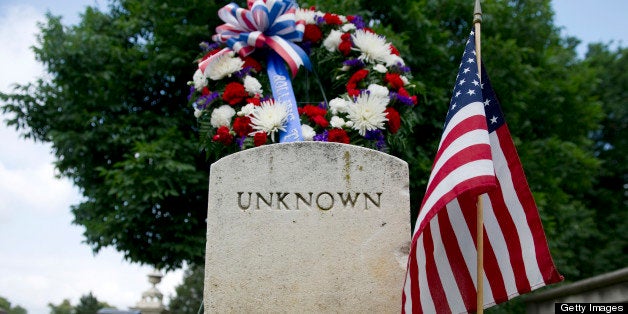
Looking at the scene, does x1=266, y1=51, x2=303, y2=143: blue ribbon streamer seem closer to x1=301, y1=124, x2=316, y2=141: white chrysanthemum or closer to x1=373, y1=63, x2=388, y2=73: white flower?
x1=301, y1=124, x2=316, y2=141: white chrysanthemum

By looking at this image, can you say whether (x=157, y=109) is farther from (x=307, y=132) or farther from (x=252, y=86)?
(x=307, y=132)

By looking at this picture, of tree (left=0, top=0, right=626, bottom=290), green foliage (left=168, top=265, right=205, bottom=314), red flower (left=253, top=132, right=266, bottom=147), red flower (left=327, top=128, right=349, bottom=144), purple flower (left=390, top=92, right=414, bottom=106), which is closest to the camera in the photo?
red flower (left=253, top=132, right=266, bottom=147)

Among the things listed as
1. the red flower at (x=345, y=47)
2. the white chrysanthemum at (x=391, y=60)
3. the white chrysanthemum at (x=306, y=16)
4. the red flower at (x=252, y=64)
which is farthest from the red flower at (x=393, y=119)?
the white chrysanthemum at (x=306, y=16)

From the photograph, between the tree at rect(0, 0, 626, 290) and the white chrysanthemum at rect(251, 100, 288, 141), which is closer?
the white chrysanthemum at rect(251, 100, 288, 141)

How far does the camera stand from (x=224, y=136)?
566 cm

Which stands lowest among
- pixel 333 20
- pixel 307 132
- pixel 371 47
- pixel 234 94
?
pixel 307 132

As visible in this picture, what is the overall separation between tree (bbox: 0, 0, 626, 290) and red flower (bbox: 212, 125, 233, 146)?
4.01 m

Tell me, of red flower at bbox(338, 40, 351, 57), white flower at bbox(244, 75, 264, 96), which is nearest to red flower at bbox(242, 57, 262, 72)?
white flower at bbox(244, 75, 264, 96)

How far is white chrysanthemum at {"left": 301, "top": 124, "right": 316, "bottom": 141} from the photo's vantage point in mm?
5516


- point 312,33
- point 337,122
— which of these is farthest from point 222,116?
point 312,33

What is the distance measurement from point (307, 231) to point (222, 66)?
254 centimetres

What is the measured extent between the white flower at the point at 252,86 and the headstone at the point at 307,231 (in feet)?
5.20

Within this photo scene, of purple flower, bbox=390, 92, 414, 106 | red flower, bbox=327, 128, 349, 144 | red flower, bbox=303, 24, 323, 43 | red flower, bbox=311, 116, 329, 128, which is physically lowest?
red flower, bbox=327, 128, 349, 144

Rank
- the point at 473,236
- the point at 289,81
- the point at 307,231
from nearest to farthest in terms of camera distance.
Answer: the point at 473,236 < the point at 307,231 < the point at 289,81
